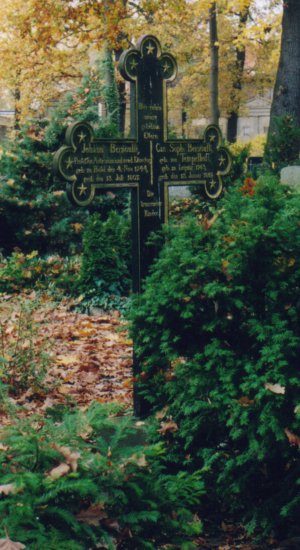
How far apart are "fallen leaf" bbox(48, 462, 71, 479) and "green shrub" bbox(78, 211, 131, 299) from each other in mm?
6418

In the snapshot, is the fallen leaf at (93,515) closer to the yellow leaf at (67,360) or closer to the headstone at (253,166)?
the yellow leaf at (67,360)

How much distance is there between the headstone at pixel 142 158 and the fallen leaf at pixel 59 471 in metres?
2.24

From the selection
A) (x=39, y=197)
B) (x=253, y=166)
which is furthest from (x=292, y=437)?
(x=253, y=166)

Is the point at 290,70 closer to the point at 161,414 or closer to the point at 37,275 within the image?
the point at 37,275

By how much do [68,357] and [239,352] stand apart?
3.26 m

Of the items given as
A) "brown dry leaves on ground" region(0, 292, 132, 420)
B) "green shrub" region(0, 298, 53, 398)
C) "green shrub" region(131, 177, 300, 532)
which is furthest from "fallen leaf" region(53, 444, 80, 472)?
"green shrub" region(0, 298, 53, 398)

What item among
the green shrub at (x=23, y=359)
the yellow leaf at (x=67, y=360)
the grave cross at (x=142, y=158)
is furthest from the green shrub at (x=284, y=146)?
the green shrub at (x=23, y=359)

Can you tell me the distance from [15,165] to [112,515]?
9.80 m

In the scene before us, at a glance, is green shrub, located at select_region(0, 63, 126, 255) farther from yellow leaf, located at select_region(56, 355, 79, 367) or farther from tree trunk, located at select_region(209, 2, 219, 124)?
tree trunk, located at select_region(209, 2, 219, 124)

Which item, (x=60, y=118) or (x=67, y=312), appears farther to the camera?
(x=60, y=118)

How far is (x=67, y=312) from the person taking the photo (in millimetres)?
8820

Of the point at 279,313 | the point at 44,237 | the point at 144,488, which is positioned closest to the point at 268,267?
the point at 279,313

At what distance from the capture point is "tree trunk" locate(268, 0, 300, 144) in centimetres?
1647

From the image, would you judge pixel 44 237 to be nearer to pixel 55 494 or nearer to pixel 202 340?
pixel 202 340
